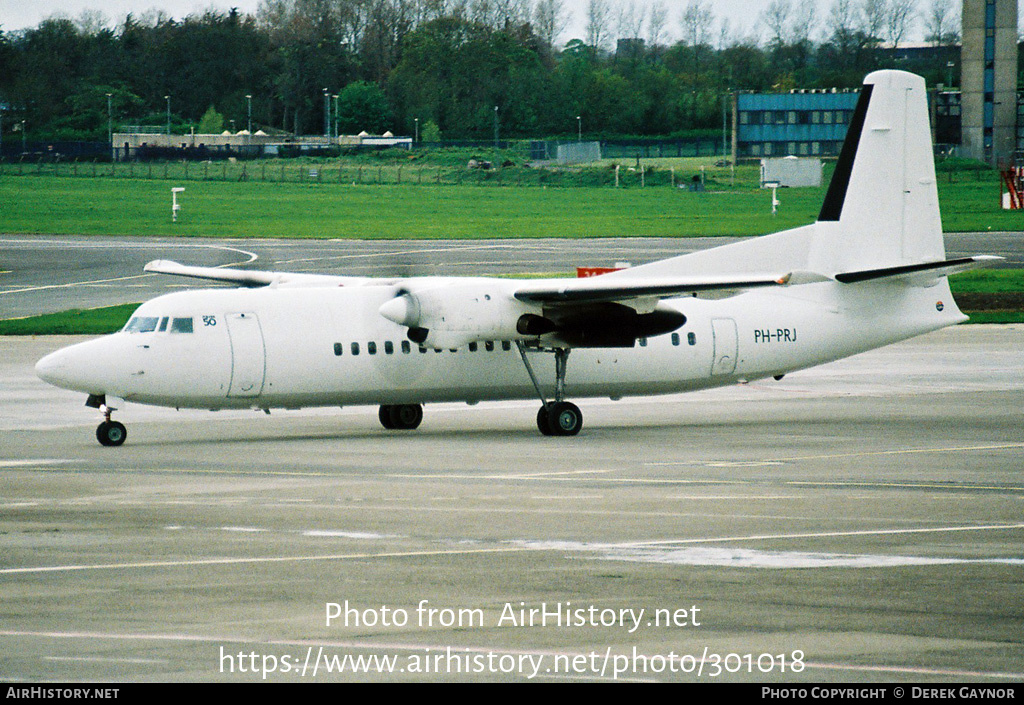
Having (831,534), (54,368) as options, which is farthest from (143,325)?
(831,534)

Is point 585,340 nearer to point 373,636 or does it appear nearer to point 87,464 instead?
point 87,464

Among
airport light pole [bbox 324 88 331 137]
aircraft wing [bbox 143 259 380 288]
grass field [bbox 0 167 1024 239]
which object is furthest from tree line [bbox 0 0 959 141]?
aircraft wing [bbox 143 259 380 288]

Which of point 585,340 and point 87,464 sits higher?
point 585,340

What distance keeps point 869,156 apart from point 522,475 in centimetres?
1112

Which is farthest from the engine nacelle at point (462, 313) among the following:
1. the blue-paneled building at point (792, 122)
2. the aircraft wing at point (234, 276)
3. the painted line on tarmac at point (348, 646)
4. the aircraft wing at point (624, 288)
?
the blue-paneled building at point (792, 122)

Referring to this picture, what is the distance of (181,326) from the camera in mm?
23016

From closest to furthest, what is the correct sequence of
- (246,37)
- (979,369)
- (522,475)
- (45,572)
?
(45,572)
(522,475)
(979,369)
(246,37)

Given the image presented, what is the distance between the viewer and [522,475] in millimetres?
19812

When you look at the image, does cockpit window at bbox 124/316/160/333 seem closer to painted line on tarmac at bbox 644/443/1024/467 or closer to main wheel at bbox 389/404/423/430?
main wheel at bbox 389/404/423/430

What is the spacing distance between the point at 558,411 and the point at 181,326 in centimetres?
656

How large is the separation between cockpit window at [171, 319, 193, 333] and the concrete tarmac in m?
2.09

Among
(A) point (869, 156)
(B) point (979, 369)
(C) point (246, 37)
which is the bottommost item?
(B) point (979, 369)

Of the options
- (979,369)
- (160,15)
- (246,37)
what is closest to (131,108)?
(246,37)

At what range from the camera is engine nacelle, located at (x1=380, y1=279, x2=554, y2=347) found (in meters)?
23.3
